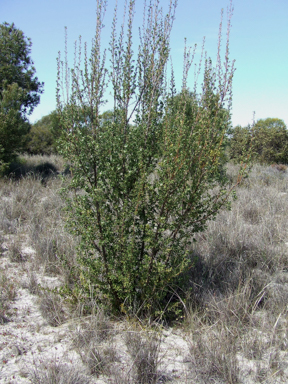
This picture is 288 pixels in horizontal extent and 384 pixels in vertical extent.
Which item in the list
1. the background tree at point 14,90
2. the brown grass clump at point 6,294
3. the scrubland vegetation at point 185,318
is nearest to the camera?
the scrubland vegetation at point 185,318

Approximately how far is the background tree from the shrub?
5917 millimetres

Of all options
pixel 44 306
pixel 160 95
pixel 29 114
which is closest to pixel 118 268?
pixel 44 306

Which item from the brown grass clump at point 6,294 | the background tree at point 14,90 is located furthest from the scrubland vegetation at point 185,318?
the background tree at point 14,90

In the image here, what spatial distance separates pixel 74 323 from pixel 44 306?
0.51m

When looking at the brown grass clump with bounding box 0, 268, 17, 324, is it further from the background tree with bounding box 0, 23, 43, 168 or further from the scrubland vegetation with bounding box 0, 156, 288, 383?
the background tree with bounding box 0, 23, 43, 168

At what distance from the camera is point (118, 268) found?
10.4 ft

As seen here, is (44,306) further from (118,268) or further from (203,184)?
(203,184)

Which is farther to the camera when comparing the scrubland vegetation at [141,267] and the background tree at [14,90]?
the background tree at [14,90]

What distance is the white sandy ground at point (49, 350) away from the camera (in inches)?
102

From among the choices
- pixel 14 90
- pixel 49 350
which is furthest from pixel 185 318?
pixel 14 90

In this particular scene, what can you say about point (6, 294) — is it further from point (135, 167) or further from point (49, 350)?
point (135, 167)

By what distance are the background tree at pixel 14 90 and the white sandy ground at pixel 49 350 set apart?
580cm

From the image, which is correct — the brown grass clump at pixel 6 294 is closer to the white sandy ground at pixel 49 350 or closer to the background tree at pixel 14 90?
the white sandy ground at pixel 49 350

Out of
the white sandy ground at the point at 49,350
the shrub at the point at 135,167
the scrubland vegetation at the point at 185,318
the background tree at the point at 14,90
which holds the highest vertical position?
the background tree at the point at 14,90
